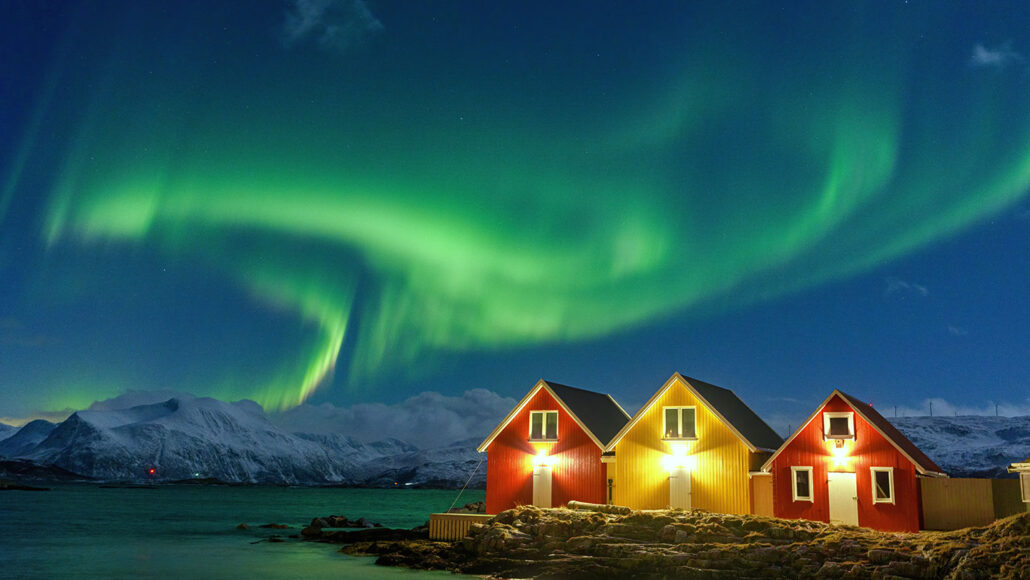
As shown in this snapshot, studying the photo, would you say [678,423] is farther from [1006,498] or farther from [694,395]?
[1006,498]

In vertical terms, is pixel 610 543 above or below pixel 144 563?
above

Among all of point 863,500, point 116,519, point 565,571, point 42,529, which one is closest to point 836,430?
point 863,500

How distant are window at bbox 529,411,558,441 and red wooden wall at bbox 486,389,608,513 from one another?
21 cm

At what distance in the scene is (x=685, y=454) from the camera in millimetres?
38531

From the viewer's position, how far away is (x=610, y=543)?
31328 millimetres

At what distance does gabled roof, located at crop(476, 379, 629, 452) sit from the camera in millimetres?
41938

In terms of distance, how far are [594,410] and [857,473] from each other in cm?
1470

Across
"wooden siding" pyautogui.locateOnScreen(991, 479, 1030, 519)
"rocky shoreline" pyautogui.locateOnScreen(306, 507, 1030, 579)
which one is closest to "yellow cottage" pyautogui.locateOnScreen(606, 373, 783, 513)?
"rocky shoreline" pyautogui.locateOnScreen(306, 507, 1030, 579)

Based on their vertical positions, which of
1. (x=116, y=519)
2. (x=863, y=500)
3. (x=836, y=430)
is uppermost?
(x=836, y=430)

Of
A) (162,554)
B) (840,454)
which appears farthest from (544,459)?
(162,554)

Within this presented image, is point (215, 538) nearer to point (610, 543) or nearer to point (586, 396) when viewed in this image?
point (586, 396)

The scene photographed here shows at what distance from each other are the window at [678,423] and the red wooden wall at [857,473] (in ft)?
13.6

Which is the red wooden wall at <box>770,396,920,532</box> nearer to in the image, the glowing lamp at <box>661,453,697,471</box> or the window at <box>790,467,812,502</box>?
the window at <box>790,467,812,502</box>

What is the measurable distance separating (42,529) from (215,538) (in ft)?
65.6
